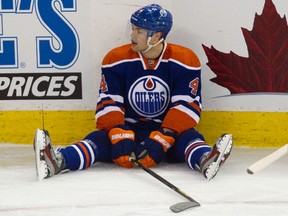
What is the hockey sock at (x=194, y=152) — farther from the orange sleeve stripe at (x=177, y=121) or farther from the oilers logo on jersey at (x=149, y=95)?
the oilers logo on jersey at (x=149, y=95)

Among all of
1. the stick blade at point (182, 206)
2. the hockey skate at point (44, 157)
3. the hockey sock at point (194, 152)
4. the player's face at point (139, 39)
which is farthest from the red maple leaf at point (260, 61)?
the stick blade at point (182, 206)

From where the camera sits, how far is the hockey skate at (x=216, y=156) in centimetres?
264

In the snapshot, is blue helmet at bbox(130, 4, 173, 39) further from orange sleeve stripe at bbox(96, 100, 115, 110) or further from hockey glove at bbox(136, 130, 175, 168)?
hockey glove at bbox(136, 130, 175, 168)

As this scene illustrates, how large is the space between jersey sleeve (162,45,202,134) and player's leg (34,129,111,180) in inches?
12.1

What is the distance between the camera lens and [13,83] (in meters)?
3.39

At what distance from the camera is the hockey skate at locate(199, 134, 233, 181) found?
2.64m

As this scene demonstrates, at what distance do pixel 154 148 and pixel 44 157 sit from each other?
50 centimetres

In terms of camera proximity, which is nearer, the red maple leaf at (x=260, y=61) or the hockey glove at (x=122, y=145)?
the hockey glove at (x=122, y=145)

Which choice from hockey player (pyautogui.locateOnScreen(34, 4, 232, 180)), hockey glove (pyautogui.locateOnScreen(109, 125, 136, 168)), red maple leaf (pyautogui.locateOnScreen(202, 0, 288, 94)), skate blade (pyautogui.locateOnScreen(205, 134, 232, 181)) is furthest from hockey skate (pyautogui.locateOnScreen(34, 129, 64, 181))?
red maple leaf (pyautogui.locateOnScreen(202, 0, 288, 94))

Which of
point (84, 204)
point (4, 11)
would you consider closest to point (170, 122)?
point (84, 204)

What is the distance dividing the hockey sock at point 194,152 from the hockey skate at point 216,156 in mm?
106

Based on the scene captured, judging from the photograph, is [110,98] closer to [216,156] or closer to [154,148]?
[154,148]

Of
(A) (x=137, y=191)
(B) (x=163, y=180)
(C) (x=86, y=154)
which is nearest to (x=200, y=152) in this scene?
(B) (x=163, y=180)

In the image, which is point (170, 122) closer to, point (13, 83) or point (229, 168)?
point (229, 168)
